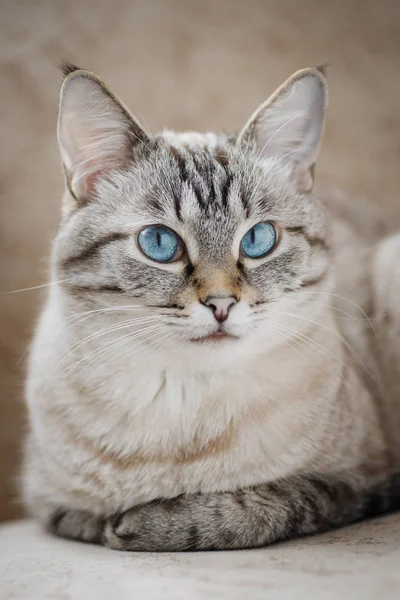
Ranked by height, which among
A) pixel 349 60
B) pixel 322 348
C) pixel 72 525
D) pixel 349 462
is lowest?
pixel 72 525

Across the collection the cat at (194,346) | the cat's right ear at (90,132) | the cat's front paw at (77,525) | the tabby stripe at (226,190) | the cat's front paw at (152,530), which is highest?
the cat's right ear at (90,132)

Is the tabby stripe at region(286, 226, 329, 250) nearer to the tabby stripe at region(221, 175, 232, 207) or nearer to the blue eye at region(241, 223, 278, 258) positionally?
the blue eye at region(241, 223, 278, 258)

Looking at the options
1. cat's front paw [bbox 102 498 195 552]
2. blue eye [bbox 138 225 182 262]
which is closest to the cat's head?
blue eye [bbox 138 225 182 262]

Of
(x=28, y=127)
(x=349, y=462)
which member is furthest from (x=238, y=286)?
(x=28, y=127)

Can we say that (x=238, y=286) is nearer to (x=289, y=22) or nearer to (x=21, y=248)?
(x=21, y=248)

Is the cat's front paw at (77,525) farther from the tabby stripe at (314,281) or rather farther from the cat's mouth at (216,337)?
the tabby stripe at (314,281)

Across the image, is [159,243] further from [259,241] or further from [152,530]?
[152,530]

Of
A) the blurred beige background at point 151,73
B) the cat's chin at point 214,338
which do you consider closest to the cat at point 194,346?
the cat's chin at point 214,338
